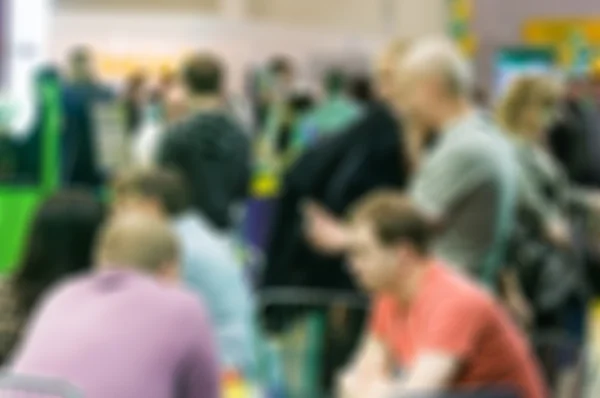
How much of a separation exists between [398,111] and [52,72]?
441 centimetres

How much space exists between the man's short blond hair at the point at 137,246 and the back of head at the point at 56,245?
447mm

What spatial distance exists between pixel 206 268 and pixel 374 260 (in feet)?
2.94

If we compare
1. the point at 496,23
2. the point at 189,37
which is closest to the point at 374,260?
the point at 189,37

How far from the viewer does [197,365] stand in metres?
3.30

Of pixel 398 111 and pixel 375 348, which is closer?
pixel 375 348

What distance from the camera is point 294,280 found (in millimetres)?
4191

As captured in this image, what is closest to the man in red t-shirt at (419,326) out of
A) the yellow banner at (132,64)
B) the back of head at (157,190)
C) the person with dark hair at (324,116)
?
the back of head at (157,190)

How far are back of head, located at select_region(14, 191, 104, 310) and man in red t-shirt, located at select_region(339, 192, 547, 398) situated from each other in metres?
0.82

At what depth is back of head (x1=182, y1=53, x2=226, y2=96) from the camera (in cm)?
519

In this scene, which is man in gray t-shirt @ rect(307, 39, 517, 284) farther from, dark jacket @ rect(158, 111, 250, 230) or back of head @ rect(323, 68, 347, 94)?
back of head @ rect(323, 68, 347, 94)

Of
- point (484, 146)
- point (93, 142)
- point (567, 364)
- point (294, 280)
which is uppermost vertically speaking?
point (93, 142)

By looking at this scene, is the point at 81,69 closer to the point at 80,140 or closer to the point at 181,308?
the point at 80,140

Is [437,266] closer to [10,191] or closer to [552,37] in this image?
[10,191]

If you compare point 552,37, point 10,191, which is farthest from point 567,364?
point 552,37
